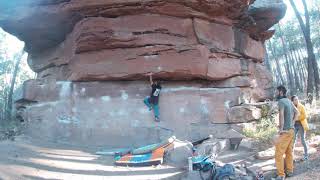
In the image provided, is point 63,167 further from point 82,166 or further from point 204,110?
point 204,110

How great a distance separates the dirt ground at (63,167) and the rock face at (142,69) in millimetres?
1913

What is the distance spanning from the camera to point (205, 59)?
1194 cm

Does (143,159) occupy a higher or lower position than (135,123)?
lower

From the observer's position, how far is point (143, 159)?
9281mm

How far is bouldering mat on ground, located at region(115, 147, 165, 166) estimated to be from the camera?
9.18 metres

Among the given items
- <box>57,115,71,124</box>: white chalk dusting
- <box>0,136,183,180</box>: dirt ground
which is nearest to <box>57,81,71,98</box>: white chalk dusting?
<box>57,115,71,124</box>: white chalk dusting

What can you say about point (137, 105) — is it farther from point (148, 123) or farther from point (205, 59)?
point (205, 59)

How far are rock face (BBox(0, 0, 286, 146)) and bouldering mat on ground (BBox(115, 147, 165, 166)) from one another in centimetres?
206

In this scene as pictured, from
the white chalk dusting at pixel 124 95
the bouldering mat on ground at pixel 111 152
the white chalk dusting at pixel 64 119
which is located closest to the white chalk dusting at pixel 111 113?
the white chalk dusting at pixel 124 95

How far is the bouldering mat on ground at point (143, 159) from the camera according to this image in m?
9.18

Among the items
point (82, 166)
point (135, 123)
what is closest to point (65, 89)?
point (135, 123)

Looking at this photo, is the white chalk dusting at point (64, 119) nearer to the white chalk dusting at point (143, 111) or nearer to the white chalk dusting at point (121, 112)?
the white chalk dusting at point (121, 112)

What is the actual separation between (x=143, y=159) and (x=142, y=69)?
11.6ft

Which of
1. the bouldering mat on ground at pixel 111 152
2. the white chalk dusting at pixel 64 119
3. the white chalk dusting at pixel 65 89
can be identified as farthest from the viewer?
the white chalk dusting at pixel 65 89
